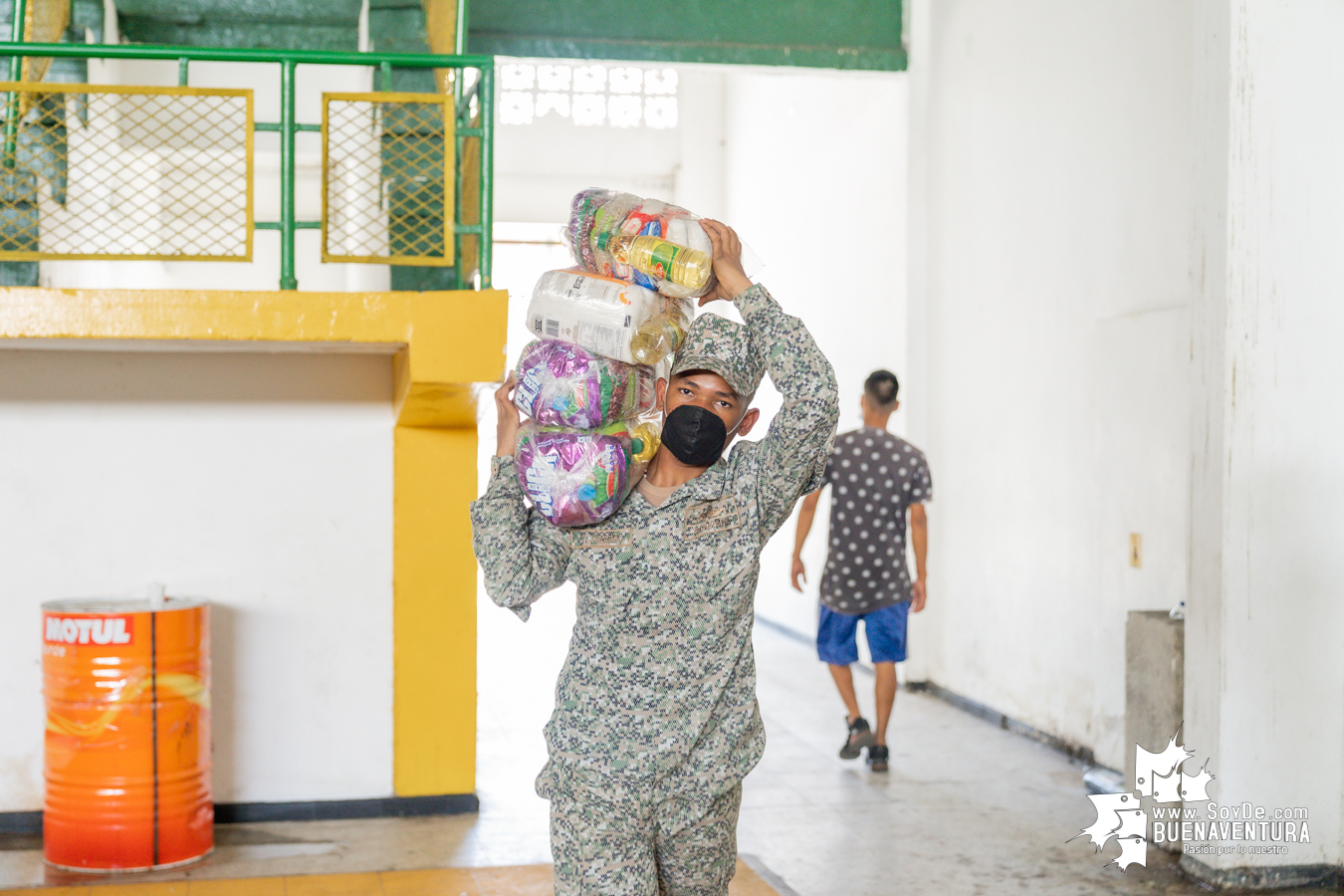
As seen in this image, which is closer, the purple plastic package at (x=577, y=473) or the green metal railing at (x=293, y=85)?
the purple plastic package at (x=577, y=473)

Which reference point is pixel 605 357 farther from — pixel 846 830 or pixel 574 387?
pixel 846 830

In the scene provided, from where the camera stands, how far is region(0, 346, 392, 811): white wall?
190 inches

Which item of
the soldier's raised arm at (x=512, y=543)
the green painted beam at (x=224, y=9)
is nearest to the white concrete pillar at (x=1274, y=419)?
the soldier's raised arm at (x=512, y=543)

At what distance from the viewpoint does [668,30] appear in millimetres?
7105

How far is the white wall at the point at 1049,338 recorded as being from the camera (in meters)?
5.40

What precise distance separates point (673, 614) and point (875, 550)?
141 inches

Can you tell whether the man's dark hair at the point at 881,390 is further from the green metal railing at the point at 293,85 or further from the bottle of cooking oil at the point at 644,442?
the bottle of cooking oil at the point at 644,442

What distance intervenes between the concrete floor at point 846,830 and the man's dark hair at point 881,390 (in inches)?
66.9

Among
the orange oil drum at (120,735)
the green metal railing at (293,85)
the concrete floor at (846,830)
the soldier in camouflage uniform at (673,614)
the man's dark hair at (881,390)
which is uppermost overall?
the green metal railing at (293,85)

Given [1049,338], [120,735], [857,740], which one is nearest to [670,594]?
[120,735]

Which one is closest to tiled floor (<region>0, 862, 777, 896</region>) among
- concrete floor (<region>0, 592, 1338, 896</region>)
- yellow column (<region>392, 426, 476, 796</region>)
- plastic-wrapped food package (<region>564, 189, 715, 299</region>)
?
concrete floor (<region>0, 592, 1338, 896</region>)

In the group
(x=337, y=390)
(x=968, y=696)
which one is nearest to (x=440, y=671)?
(x=337, y=390)

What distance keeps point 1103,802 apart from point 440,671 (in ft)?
8.82

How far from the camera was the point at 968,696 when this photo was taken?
7.19 meters
